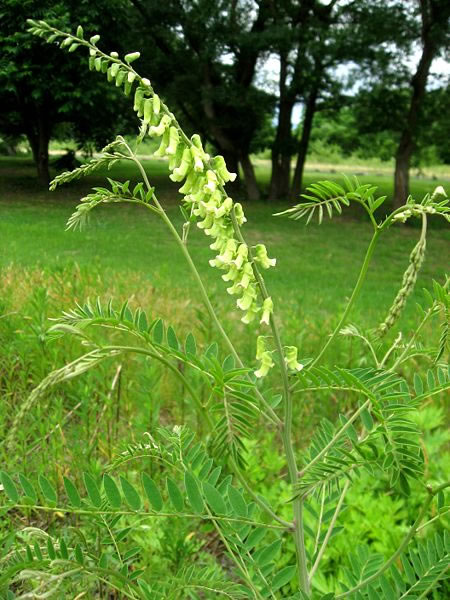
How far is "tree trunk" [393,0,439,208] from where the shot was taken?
15.0m

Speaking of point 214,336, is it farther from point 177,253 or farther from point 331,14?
point 331,14

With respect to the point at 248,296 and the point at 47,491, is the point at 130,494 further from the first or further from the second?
the point at 248,296

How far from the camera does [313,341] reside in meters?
3.88

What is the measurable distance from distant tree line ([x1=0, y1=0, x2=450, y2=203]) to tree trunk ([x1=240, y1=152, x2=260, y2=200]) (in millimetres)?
39

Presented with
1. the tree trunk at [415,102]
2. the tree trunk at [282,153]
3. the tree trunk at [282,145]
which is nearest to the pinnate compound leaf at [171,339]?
the tree trunk at [415,102]

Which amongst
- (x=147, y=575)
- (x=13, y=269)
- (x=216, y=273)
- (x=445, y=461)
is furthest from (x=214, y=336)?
(x=216, y=273)

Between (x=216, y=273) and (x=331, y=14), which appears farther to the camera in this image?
(x=331, y=14)

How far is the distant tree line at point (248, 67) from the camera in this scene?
1530cm

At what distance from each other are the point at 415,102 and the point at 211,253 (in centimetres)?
839

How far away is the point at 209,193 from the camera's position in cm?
100

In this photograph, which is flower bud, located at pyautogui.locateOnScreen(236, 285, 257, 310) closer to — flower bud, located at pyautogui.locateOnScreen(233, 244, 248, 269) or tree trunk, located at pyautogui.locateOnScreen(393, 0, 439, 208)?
flower bud, located at pyautogui.locateOnScreen(233, 244, 248, 269)

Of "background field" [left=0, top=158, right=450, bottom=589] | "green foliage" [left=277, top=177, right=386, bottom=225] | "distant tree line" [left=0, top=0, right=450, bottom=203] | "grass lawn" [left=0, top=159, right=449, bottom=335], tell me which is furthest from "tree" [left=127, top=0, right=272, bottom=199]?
"green foliage" [left=277, top=177, right=386, bottom=225]

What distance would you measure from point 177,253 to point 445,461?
9.23m

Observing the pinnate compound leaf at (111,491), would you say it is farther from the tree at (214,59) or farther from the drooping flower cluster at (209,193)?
the tree at (214,59)
